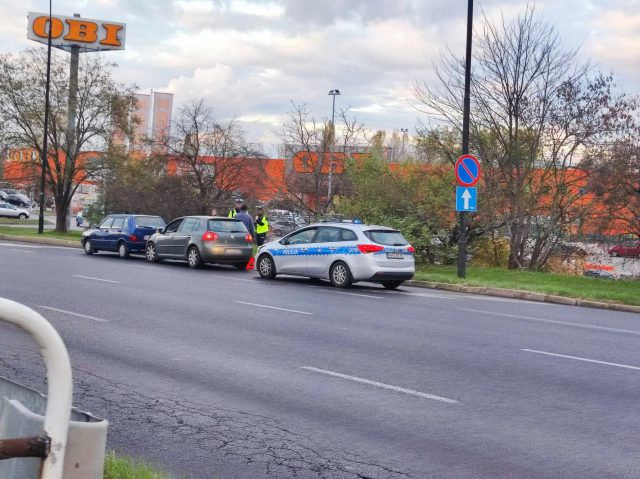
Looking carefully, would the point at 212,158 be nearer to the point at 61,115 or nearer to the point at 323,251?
the point at 61,115

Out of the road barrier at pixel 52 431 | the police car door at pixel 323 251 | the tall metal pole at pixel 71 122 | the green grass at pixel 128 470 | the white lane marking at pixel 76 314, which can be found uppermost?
the tall metal pole at pixel 71 122

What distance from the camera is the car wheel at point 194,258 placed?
24.0m

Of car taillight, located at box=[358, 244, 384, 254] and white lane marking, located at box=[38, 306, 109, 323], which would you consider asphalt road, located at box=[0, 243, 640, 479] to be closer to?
white lane marking, located at box=[38, 306, 109, 323]

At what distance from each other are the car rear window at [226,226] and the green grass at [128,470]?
61.7 ft

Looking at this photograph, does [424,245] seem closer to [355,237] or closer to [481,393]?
[355,237]

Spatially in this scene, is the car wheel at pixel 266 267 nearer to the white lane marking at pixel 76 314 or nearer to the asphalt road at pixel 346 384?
the asphalt road at pixel 346 384

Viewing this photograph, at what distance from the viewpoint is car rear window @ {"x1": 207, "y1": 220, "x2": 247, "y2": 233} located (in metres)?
24.1

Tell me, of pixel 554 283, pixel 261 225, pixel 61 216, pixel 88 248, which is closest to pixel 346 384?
pixel 554 283

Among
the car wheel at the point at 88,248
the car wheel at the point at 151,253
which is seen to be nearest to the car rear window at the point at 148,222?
the car wheel at the point at 151,253

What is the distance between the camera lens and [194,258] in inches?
951

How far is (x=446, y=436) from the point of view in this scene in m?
6.50

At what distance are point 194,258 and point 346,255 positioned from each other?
6.25 meters

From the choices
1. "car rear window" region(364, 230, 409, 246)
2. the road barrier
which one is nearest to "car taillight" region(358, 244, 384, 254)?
"car rear window" region(364, 230, 409, 246)

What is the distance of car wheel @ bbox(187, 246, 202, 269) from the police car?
372cm
